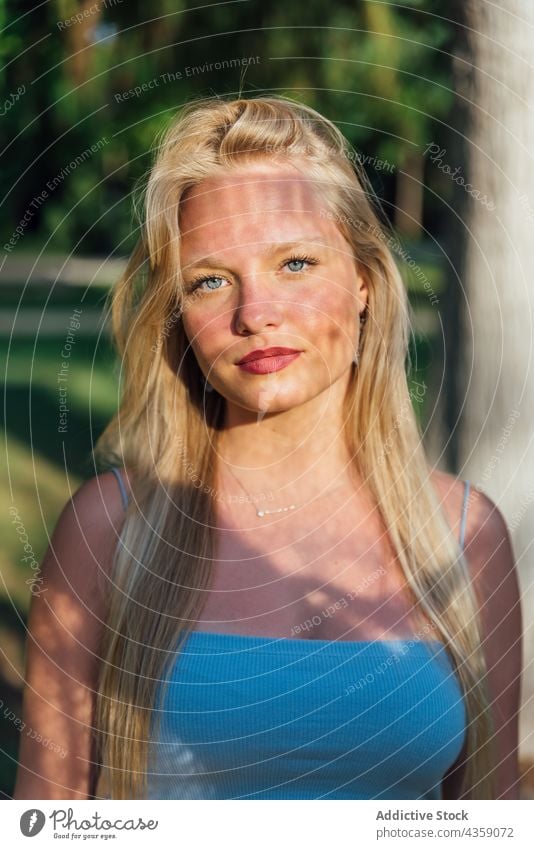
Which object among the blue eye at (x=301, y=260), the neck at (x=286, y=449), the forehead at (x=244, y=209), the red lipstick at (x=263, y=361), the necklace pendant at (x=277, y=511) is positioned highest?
the forehead at (x=244, y=209)

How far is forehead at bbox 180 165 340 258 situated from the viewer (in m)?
1.36

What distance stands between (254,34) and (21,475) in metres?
2.89

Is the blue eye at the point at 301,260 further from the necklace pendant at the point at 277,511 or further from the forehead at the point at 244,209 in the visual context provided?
the necklace pendant at the point at 277,511

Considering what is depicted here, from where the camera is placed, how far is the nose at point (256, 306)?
1374mm

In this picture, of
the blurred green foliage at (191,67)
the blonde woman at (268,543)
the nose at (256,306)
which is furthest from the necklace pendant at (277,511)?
the blurred green foliage at (191,67)

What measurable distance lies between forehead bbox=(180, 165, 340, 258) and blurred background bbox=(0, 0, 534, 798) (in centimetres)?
22

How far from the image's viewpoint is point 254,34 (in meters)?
3.14

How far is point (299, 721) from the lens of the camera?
1388mm

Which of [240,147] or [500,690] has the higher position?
[240,147]

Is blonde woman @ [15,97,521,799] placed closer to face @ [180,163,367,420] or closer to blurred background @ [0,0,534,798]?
face @ [180,163,367,420]

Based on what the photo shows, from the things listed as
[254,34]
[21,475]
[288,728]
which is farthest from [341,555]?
[21,475]
